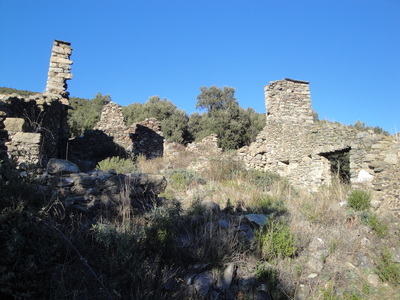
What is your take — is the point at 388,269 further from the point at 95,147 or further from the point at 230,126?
the point at 230,126

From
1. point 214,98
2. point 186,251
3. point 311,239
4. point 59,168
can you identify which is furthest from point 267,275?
point 214,98

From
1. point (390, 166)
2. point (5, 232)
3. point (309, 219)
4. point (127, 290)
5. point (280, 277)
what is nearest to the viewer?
point (5, 232)

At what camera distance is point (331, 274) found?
4.07 metres

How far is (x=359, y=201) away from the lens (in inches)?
266

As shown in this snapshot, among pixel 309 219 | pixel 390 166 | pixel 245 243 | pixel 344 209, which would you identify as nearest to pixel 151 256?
pixel 245 243

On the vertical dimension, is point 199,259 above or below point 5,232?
below

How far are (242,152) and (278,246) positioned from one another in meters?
9.38

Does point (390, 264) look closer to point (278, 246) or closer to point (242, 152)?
point (278, 246)

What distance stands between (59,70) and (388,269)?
1124 cm

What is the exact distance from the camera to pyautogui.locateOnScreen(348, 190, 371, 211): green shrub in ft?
21.9

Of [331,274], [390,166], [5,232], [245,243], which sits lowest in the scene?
[331,274]

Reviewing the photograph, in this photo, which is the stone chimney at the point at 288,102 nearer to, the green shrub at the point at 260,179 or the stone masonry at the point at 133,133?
the green shrub at the point at 260,179

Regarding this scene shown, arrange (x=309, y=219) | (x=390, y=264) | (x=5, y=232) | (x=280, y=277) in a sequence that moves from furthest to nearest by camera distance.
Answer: (x=309, y=219) → (x=390, y=264) → (x=280, y=277) → (x=5, y=232)

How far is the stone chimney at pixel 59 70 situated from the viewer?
10.4m
